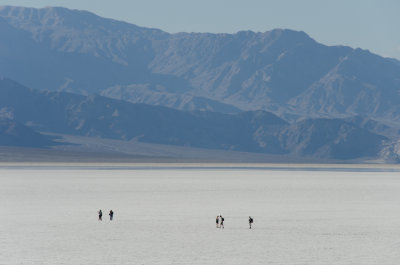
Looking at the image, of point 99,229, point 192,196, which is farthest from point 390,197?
point 99,229

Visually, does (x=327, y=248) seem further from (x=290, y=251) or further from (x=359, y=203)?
(x=359, y=203)

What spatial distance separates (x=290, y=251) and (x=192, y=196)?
31.2 m

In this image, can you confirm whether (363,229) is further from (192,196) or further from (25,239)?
(192,196)

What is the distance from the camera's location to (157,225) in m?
47.5

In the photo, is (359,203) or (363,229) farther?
(359,203)

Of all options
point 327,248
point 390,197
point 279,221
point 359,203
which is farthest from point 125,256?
point 390,197

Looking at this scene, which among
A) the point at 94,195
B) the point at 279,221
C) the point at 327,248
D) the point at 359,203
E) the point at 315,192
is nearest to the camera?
the point at 327,248

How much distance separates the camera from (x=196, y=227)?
46.7m

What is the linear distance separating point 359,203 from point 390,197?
8.47 m

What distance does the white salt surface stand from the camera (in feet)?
121

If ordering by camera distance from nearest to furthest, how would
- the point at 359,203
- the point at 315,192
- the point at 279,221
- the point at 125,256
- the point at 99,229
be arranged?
1. the point at 125,256
2. the point at 99,229
3. the point at 279,221
4. the point at 359,203
5. the point at 315,192

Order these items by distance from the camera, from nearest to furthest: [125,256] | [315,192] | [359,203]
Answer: [125,256]
[359,203]
[315,192]

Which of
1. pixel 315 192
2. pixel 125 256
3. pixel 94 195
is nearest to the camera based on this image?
pixel 125 256

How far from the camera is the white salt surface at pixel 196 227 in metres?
37.0
